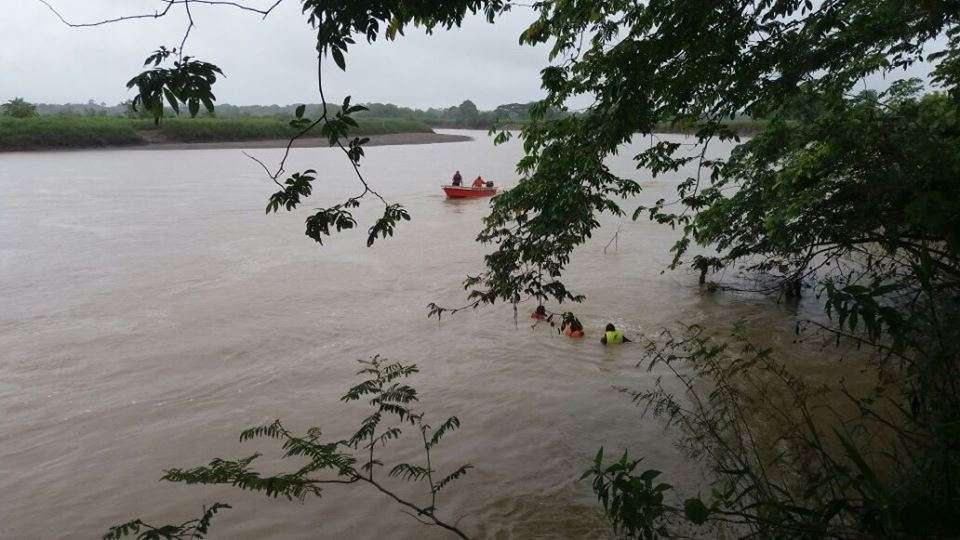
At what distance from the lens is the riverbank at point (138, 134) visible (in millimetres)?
40312

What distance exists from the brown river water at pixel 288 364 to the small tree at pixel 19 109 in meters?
32.8

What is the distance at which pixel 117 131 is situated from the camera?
146 feet

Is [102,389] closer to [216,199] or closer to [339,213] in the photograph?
[339,213]

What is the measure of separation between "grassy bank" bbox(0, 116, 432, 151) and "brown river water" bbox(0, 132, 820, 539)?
76.4 feet

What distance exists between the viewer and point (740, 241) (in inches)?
363

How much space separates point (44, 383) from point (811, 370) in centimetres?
991

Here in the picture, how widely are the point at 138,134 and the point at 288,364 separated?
4493cm

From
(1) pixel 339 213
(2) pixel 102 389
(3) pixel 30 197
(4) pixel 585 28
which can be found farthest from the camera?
(3) pixel 30 197

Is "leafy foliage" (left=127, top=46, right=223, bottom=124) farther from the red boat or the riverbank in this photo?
the riverbank

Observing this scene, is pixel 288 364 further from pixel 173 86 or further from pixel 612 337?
pixel 173 86

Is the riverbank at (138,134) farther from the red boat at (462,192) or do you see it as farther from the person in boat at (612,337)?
the person in boat at (612,337)

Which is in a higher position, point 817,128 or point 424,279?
point 817,128

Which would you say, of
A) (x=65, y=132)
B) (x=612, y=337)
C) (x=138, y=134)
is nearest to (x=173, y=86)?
(x=612, y=337)

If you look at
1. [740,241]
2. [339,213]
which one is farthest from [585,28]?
[740,241]
